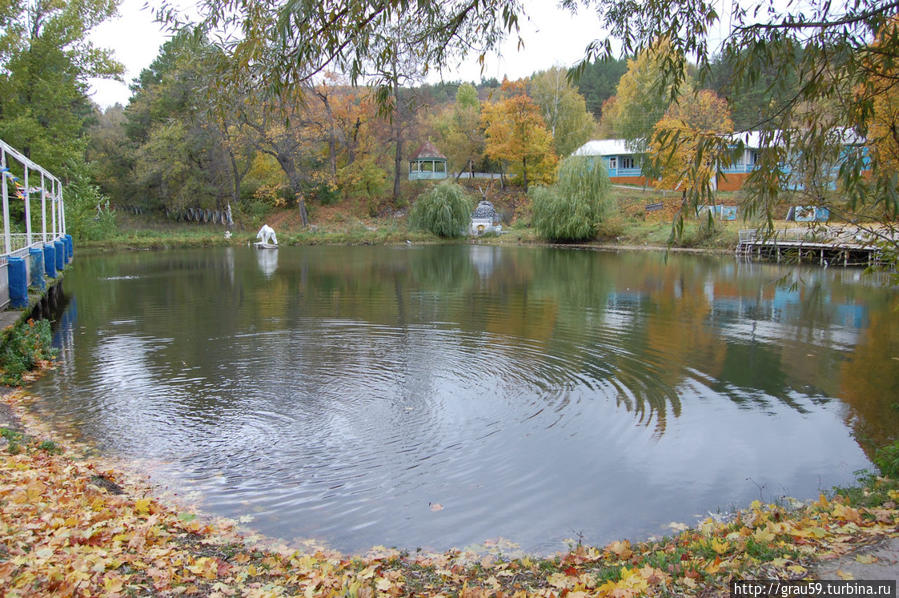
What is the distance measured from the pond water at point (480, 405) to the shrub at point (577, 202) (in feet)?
84.9

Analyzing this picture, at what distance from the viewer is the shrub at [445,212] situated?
166ft

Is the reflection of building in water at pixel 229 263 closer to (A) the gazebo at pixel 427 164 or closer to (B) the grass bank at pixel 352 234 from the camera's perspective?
(B) the grass bank at pixel 352 234

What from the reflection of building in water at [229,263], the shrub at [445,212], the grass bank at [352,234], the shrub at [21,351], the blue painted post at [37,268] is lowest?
the shrub at [21,351]

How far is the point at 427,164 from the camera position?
67.2 metres

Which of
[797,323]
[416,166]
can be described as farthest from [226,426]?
[416,166]

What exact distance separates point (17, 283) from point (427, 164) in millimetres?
55149

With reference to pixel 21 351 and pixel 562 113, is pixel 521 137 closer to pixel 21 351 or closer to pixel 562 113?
pixel 562 113

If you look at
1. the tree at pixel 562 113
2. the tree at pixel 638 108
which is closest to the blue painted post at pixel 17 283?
the tree at pixel 638 108

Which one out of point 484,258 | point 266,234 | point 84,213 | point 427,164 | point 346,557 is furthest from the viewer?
point 427,164

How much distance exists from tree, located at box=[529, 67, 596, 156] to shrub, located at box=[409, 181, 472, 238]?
57.5ft

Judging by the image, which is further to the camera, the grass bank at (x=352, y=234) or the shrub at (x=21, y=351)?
the grass bank at (x=352, y=234)

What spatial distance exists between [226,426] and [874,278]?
26197 millimetres

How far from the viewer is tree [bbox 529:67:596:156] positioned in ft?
214

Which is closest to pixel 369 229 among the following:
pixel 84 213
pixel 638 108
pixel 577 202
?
pixel 577 202
